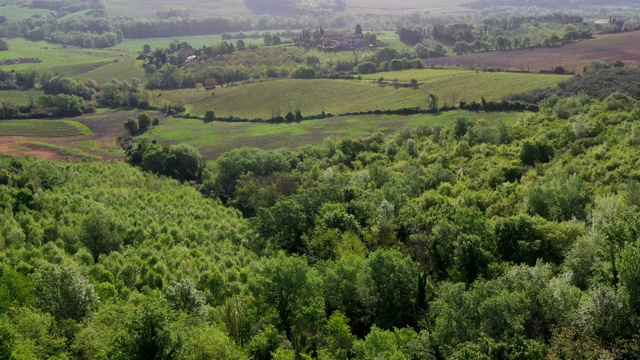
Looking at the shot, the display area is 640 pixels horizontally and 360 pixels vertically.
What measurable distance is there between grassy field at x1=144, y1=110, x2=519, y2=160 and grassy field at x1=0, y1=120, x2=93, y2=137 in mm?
22303

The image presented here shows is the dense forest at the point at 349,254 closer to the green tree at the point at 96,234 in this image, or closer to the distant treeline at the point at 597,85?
the green tree at the point at 96,234

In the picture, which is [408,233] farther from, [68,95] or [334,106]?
[68,95]

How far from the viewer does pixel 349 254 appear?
68250mm

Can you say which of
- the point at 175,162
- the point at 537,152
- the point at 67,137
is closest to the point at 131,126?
the point at 67,137

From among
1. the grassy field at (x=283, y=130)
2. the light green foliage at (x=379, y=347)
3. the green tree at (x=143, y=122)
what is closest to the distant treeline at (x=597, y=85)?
the grassy field at (x=283, y=130)

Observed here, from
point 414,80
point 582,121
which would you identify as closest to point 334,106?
point 414,80

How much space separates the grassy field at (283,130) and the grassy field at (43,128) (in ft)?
73.2

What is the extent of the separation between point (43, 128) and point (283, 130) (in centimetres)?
7218

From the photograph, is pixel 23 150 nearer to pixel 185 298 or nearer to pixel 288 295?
pixel 185 298

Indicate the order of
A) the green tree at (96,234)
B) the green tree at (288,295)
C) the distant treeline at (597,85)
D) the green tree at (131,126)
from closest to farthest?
the green tree at (288,295)
the green tree at (96,234)
the distant treeline at (597,85)
the green tree at (131,126)

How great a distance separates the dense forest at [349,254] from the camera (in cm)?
4428

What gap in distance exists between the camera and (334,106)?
183000 millimetres

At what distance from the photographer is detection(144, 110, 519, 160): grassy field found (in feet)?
498

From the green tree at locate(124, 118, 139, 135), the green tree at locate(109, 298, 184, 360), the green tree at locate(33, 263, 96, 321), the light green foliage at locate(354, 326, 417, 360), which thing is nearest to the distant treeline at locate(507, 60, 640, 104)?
the green tree at locate(124, 118, 139, 135)
